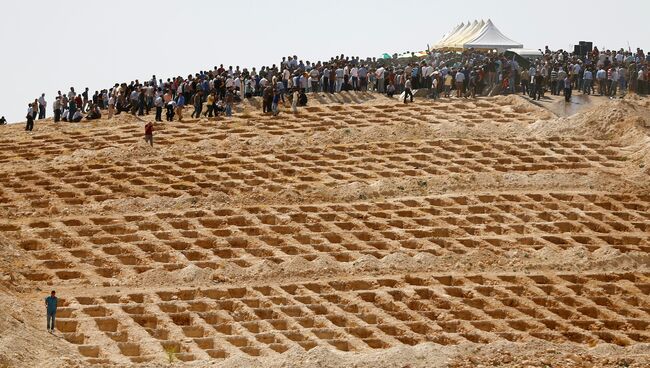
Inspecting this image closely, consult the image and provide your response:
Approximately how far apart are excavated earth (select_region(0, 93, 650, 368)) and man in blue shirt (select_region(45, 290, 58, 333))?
0.26 m

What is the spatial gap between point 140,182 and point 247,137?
540cm

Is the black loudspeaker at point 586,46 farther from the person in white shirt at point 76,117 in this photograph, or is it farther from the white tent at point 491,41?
the person in white shirt at point 76,117

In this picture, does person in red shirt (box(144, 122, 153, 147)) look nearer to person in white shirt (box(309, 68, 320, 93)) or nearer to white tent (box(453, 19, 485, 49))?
person in white shirt (box(309, 68, 320, 93))

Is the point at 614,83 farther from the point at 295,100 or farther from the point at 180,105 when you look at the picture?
the point at 180,105

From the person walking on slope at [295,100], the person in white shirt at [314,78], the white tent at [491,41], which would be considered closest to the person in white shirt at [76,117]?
the person walking on slope at [295,100]

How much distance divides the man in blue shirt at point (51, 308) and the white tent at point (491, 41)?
33495 mm

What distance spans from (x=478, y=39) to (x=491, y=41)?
0.60 meters

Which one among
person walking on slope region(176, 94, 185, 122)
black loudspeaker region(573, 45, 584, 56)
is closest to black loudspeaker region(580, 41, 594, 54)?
→ black loudspeaker region(573, 45, 584, 56)

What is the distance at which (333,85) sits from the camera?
208 feet

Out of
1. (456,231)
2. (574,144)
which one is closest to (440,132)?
(574,144)

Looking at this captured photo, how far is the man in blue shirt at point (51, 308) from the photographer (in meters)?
41.9

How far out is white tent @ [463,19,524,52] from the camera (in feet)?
234

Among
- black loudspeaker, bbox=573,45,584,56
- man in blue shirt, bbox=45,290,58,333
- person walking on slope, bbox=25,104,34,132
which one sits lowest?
man in blue shirt, bbox=45,290,58,333

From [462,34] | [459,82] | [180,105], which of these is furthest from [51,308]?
[462,34]
